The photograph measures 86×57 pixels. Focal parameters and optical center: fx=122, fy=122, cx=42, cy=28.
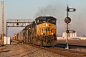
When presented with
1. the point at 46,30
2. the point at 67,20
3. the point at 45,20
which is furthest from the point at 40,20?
the point at 67,20

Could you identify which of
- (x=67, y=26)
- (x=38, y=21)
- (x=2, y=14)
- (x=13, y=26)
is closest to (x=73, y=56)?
(x=67, y=26)

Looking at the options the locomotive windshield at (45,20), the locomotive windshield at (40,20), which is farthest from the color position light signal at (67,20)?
the locomotive windshield at (40,20)

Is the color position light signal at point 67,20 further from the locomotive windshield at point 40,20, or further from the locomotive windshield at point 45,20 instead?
the locomotive windshield at point 40,20

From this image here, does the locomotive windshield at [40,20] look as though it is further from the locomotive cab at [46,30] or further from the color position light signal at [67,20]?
the color position light signal at [67,20]

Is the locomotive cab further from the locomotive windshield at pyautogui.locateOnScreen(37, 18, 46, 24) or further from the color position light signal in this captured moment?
the color position light signal

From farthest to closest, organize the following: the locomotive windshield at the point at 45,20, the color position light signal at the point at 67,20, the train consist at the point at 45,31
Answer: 1. the locomotive windshield at the point at 45,20
2. the train consist at the point at 45,31
3. the color position light signal at the point at 67,20

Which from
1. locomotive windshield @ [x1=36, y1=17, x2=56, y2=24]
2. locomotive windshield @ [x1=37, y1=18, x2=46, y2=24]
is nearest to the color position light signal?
locomotive windshield @ [x1=36, y1=17, x2=56, y2=24]

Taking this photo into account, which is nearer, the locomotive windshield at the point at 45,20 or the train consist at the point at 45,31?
the train consist at the point at 45,31

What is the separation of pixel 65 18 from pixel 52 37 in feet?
10.5

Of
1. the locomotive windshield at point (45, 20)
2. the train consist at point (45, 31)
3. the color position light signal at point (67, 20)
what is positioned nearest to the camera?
the color position light signal at point (67, 20)

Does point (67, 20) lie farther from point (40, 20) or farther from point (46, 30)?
point (40, 20)

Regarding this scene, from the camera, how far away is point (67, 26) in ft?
53.0

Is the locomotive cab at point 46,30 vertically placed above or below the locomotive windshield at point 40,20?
below

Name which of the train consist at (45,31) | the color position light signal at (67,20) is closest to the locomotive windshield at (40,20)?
the train consist at (45,31)
